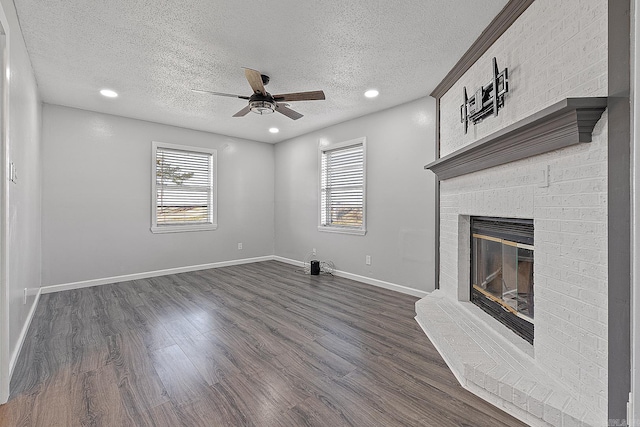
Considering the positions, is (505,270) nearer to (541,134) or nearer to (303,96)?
(541,134)

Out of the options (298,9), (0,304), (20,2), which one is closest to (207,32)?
(298,9)

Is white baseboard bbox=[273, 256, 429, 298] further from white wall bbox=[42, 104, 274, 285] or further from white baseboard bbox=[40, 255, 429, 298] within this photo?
white wall bbox=[42, 104, 274, 285]

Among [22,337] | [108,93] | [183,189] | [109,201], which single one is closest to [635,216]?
[22,337]

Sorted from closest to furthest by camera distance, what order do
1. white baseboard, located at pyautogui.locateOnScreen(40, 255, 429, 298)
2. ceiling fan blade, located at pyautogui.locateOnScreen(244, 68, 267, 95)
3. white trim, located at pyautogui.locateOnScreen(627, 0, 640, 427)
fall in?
white trim, located at pyautogui.locateOnScreen(627, 0, 640, 427) → ceiling fan blade, located at pyautogui.locateOnScreen(244, 68, 267, 95) → white baseboard, located at pyautogui.locateOnScreen(40, 255, 429, 298)

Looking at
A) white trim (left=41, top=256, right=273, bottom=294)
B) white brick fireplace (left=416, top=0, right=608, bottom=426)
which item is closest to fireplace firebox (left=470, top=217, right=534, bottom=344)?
white brick fireplace (left=416, top=0, right=608, bottom=426)

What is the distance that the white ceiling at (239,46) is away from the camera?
6.93ft

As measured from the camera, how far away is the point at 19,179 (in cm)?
239

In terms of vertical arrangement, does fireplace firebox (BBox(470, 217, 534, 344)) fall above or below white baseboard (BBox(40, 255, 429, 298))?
above

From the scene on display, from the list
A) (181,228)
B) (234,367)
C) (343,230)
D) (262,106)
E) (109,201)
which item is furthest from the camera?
(181,228)

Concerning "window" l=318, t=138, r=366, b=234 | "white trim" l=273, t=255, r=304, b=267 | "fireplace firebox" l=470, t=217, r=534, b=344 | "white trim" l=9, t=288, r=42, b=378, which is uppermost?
"window" l=318, t=138, r=366, b=234

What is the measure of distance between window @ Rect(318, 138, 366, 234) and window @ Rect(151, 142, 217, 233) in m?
2.09

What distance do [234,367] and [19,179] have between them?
2330 mm

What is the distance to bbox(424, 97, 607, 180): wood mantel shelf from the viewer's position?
1380 mm

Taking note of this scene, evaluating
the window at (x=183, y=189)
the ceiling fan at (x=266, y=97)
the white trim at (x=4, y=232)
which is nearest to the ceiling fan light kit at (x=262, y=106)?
the ceiling fan at (x=266, y=97)
